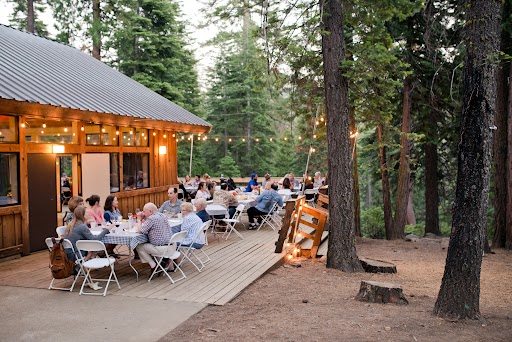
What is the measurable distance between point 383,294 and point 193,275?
3114 millimetres

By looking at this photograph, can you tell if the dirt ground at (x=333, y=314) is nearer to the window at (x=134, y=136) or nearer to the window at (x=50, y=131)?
the window at (x=50, y=131)

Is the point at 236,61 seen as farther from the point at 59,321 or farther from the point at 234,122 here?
the point at 59,321

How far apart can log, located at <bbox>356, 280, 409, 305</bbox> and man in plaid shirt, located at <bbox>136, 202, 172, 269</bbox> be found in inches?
122

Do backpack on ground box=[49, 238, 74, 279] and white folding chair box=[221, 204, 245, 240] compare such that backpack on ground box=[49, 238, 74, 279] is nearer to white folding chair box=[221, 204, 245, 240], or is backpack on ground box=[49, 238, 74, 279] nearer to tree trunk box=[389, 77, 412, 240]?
white folding chair box=[221, 204, 245, 240]

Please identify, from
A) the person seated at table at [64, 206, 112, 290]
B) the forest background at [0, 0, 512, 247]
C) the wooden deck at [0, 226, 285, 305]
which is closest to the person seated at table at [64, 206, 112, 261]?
the person seated at table at [64, 206, 112, 290]

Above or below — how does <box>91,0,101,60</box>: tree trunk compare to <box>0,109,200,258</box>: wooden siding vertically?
above

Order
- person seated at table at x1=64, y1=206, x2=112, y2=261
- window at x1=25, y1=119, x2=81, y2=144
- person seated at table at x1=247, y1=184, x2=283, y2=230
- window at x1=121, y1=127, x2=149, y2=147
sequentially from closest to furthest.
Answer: person seated at table at x1=64, y1=206, x2=112, y2=261 → window at x1=25, y1=119, x2=81, y2=144 → person seated at table at x1=247, y1=184, x2=283, y2=230 → window at x1=121, y1=127, x2=149, y2=147

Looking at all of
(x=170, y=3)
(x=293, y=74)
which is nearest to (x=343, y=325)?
(x=293, y=74)

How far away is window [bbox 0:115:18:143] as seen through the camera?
28.6 feet

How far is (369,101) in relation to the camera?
945 cm

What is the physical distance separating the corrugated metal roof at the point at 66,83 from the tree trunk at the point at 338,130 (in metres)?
5.26

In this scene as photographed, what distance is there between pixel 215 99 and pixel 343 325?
27.7m


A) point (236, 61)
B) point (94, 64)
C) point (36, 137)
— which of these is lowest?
point (36, 137)

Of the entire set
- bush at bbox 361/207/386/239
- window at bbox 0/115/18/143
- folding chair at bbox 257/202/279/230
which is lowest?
bush at bbox 361/207/386/239
